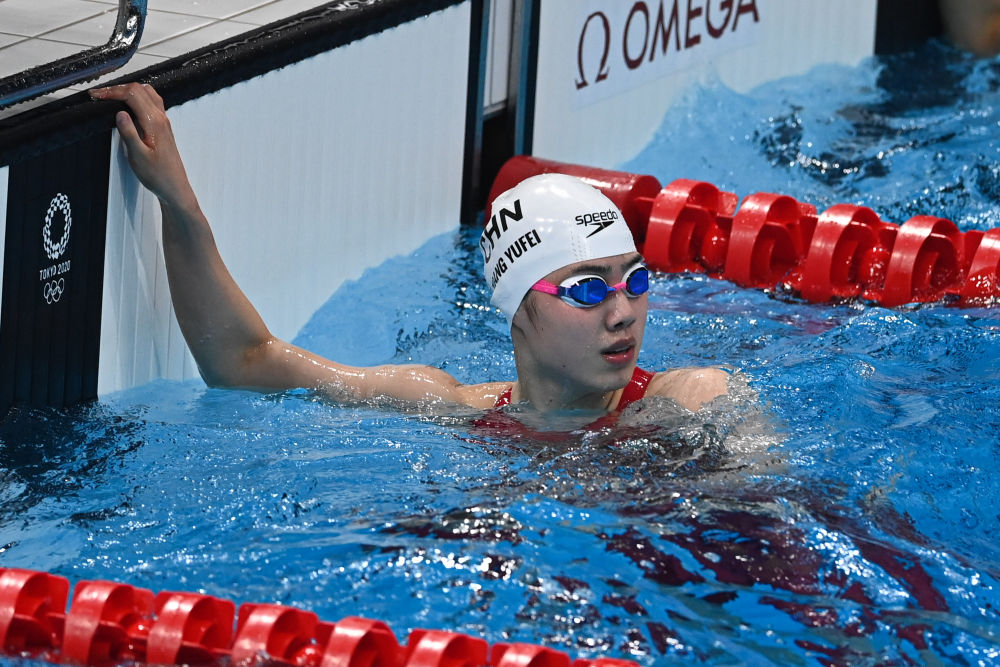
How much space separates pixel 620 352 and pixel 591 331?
8 cm

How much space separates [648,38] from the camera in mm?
5801

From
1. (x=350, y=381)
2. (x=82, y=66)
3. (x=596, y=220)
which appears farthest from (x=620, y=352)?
(x=82, y=66)

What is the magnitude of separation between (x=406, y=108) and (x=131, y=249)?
57.3 inches

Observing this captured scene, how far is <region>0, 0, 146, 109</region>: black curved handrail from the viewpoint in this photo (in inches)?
110

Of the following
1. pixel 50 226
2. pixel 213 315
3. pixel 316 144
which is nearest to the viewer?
pixel 50 226

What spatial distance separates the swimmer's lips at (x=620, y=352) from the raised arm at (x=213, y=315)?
45cm

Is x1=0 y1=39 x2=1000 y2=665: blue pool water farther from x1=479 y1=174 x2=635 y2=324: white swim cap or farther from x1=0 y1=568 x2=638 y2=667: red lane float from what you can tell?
x1=479 y1=174 x2=635 y2=324: white swim cap

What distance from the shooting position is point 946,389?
3.49m

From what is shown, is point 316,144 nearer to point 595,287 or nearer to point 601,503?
point 595,287

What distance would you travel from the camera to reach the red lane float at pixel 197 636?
205 cm

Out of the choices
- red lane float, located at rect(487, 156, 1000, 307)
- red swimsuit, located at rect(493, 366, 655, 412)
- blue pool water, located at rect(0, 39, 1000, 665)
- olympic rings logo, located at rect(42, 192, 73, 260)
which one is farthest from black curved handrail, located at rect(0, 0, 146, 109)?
red lane float, located at rect(487, 156, 1000, 307)

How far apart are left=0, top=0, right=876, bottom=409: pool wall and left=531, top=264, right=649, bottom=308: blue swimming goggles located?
1069mm

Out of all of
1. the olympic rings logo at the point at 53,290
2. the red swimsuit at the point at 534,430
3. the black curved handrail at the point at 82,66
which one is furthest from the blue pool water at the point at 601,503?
the black curved handrail at the point at 82,66

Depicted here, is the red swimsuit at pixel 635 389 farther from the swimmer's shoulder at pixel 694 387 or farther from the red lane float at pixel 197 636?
the red lane float at pixel 197 636
